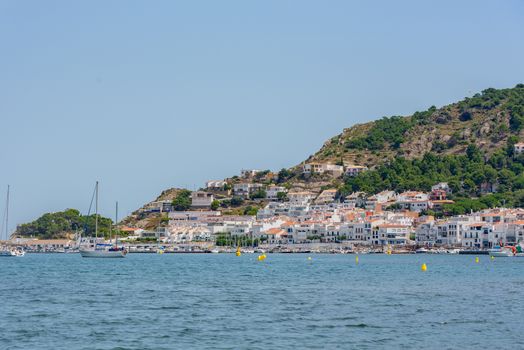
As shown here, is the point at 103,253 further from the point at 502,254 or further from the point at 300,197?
the point at 300,197

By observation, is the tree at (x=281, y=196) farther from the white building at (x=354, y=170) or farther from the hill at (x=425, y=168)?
A: the white building at (x=354, y=170)

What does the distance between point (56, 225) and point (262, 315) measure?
495 feet

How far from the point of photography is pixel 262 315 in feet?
115

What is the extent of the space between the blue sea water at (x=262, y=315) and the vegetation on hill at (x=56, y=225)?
129m

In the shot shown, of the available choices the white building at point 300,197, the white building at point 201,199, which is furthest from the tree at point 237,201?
the white building at point 300,197

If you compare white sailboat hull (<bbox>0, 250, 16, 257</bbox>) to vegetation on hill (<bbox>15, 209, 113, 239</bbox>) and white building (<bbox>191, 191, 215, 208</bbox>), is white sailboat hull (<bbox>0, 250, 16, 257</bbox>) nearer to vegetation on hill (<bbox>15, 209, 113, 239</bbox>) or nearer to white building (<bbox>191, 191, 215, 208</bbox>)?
vegetation on hill (<bbox>15, 209, 113, 239</bbox>)

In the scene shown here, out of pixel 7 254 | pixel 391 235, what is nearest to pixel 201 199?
pixel 391 235

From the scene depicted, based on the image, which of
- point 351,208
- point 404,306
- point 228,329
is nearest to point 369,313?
point 404,306

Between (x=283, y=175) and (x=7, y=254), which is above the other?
(x=283, y=175)

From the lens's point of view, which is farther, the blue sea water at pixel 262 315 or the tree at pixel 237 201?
the tree at pixel 237 201

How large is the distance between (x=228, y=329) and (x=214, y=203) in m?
152

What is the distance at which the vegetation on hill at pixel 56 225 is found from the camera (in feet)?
591

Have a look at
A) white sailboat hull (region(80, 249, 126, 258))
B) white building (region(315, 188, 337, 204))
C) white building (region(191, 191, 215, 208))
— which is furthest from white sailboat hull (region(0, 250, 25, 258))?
white building (region(315, 188, 337, 204))

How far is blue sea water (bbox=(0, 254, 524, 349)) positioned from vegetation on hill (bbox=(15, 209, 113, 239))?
128575 millimetres
